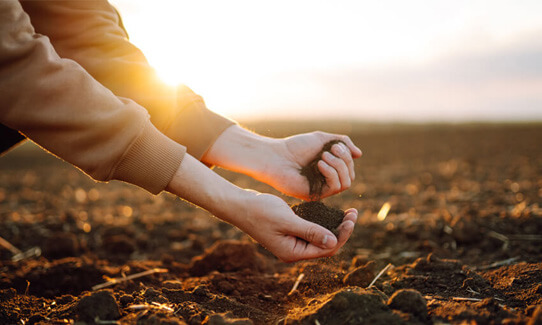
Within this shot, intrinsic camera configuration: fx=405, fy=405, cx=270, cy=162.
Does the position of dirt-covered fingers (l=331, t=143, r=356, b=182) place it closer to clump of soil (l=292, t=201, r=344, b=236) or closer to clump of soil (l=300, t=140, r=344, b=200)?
clump of soil (l=300, t=140, r=344, b=200)

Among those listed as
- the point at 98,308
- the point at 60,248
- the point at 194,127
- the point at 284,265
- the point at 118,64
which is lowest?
the point at 60,248

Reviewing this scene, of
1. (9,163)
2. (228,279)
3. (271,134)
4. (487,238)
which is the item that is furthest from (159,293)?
(9,163)

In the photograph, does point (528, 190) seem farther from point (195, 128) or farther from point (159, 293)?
point (159, 293)

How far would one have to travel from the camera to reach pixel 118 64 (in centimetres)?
241

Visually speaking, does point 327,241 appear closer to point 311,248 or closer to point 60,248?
point 311,248

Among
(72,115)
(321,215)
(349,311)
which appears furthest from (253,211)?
(72,115)

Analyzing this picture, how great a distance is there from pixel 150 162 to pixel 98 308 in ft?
2.12

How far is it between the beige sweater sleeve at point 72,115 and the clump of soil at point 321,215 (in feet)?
2.49

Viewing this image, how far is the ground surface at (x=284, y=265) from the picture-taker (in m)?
1.58

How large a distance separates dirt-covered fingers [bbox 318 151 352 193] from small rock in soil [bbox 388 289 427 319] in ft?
2.93

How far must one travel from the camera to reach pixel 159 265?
9.27 feet

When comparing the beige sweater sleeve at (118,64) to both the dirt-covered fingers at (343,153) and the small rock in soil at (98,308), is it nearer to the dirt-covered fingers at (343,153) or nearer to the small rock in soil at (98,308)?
the dirt-covered fingers at (343,153)

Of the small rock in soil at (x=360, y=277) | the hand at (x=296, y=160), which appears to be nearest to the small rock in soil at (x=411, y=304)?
the small rock in soil at (x=360, y=277)

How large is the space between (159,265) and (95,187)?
5132mm
